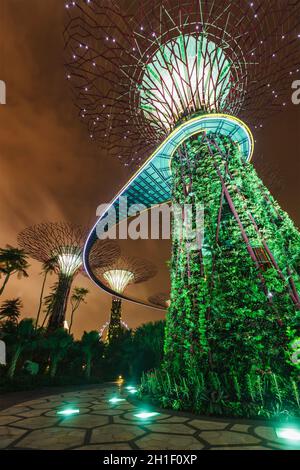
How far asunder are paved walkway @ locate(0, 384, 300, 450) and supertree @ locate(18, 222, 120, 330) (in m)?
20.8

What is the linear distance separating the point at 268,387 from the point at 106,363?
16.8 m

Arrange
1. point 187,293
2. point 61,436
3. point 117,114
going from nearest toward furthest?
point 61,436, point 187,293, point 117,114

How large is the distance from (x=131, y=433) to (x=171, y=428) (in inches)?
29.2

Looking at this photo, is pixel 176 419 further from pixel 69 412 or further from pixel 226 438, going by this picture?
pixel 69 412

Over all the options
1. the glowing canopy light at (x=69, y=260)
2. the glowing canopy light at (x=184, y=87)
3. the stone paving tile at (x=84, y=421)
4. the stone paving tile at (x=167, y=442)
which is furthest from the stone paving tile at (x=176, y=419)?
the glowing canopy light at (x=69, y=260)

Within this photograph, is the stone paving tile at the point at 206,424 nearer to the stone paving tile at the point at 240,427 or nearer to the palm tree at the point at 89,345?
the stone paving tile at the point at 240,427

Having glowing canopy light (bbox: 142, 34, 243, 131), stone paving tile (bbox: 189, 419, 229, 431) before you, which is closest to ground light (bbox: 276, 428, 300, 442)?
stone paving tile (bbox: 189, 419, 229, 431)

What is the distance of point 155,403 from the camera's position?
6.39m

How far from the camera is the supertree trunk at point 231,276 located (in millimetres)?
5738

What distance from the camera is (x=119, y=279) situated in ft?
107

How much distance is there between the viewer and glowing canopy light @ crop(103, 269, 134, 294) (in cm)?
3241

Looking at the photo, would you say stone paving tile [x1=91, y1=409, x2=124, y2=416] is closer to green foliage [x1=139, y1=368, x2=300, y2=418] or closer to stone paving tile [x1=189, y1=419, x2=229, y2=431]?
green foliage [x1=139, y1=368, x2=300, y2=418]
